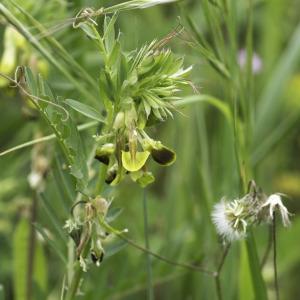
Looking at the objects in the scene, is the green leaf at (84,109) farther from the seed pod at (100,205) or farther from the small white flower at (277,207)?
the small white flower at (277,207)

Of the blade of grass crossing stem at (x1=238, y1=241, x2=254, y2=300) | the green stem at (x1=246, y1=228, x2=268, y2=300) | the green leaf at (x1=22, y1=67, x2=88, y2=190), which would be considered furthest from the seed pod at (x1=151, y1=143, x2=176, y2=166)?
the blade of grass crossing stem at (x1=238, y1=241, x2=254, y2=300)

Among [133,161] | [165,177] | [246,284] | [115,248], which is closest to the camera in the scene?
[133,161]

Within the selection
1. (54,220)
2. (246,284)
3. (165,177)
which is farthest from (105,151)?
(165,177)

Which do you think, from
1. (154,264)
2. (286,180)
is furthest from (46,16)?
(286,180)

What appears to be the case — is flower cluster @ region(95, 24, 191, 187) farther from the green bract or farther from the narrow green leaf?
the narrow green leaf

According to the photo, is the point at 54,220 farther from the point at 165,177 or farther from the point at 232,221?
the point at 165,177

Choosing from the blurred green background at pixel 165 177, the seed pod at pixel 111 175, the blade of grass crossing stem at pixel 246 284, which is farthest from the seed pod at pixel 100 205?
A: the blade of grass crossing stem at pixel 246 284
